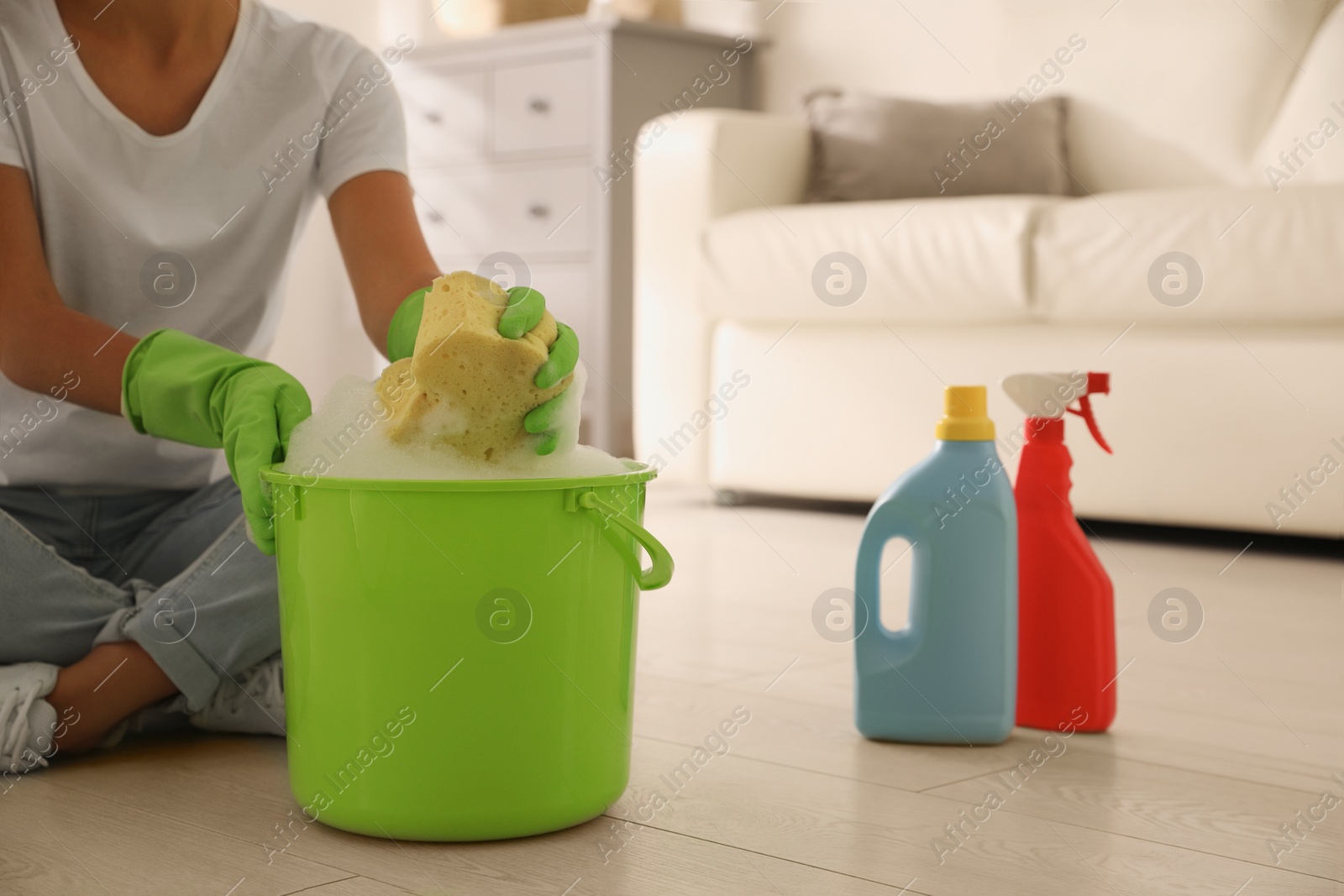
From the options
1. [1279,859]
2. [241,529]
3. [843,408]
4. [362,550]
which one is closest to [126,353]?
[241,529]

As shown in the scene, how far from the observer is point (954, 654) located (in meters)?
1.00

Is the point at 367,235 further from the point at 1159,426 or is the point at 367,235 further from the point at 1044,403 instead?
the point at 1159,426

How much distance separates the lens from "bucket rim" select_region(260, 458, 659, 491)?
75cm

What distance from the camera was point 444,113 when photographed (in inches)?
127

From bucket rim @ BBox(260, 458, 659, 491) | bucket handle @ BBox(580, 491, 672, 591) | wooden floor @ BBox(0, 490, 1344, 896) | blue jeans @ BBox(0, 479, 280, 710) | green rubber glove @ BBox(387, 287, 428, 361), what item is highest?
green rubber glove @ BBox(387, 287, 428, 361)

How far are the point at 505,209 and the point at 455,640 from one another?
97.8 inches

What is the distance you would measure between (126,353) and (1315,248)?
149 cm

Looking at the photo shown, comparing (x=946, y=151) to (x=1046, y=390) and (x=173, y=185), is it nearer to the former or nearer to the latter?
(x=1046, y=390)

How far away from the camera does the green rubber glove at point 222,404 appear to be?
2.77ft

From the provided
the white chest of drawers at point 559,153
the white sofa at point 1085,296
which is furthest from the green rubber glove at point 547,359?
the white chest of drawers at point 559,153

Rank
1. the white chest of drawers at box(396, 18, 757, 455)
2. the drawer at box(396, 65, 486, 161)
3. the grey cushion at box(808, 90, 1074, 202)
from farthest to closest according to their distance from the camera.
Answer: the drawer at box(396, 65, 486, 161), the white chest of drawers at box(396, 18, 757, 455), the grey cushion at box(808, 90, 1074, 202)

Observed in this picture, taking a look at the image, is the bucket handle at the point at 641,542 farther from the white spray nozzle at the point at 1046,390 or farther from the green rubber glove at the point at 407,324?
the white spray nozzle at the point at 1046,390

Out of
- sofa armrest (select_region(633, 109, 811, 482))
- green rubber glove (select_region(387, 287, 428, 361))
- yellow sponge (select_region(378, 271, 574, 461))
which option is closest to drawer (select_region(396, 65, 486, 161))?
sofa armrest (select_region(633, 109, 811, 482))

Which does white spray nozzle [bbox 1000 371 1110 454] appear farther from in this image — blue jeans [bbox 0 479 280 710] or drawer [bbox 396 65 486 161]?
drawer [bbox 396 65 486 161]
